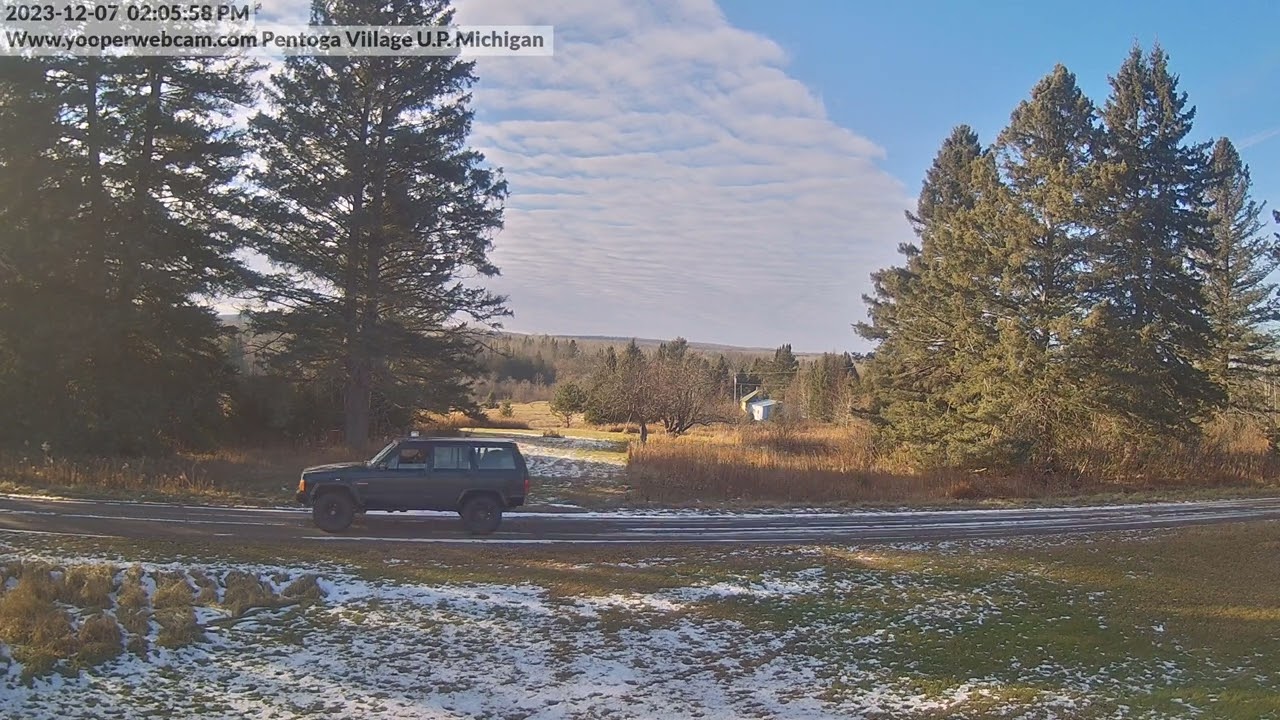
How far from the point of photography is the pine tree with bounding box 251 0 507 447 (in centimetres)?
2698

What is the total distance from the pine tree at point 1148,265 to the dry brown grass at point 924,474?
6.23ft

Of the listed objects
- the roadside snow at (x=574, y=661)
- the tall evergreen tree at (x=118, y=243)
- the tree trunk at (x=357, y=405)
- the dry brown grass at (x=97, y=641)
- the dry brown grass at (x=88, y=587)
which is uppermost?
the tall evergreen tree at (x=118, y=243)

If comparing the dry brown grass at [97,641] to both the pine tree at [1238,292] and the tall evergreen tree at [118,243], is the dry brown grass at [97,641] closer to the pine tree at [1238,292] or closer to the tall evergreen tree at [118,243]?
the tall evergreen tree at [118,243]

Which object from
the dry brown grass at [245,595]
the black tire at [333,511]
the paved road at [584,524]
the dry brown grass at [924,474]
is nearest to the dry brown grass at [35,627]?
the dry brown grass at [245,595]

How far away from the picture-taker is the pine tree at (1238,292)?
38.3 m

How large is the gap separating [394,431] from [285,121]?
13.7 meters

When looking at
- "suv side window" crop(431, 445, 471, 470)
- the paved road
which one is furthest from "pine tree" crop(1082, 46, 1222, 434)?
"suv side window" crop(431, 445, 471, 470)

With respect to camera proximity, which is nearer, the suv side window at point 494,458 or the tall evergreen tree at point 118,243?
the suv side window at point 494,458

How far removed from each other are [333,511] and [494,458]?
321cm

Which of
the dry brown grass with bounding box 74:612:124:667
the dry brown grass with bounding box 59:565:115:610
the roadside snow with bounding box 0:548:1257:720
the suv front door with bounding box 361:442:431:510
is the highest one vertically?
the suv front door with bounding box 361:442:431:510

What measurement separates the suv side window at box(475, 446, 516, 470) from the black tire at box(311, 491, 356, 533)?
99.4 inches

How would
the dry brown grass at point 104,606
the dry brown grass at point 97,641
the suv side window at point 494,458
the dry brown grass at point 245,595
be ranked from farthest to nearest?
1. the suv side window at point 494,458
2. the dry brown grass at point 245,595
3. the dry brown grass at point 104,606
4. the dry brown grass at point 97,641

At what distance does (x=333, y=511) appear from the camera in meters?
15.3

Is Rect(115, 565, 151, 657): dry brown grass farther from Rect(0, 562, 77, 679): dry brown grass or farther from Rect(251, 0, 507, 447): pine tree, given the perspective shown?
Rect(251, 0, 507, 447): pine tree
